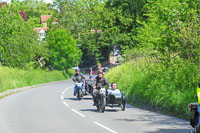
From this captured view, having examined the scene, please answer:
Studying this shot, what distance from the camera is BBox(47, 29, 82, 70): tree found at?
7088 centimetres

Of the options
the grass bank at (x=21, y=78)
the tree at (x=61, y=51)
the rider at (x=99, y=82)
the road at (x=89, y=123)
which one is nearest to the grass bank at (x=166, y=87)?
the road at (x=89, y=123)

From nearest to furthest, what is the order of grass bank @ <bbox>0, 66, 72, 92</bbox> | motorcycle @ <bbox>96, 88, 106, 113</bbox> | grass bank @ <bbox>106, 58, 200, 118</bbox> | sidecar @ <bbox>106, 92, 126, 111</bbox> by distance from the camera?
grass bank @ <bbox>106, 58, 200, 118</bbox> → motorcycle @ <bbox>96, 88, 106, 113</bbox> → sidecar @ <bbox>106, 92, 126, 111</bbox> → grass bank @ <bbox>0, 66, 72, 92</bbox>

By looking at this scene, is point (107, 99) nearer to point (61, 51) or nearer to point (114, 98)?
point (114, 98)

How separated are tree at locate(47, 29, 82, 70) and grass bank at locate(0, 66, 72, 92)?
5.06m

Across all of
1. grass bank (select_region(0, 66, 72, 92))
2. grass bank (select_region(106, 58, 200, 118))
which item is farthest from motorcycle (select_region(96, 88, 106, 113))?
grass bank (select_region(0, 66, 72, 92))

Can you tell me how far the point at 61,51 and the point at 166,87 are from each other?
55453mm

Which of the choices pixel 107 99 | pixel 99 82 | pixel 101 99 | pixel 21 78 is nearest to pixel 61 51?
pixel 21 78

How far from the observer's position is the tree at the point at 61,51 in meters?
70.9

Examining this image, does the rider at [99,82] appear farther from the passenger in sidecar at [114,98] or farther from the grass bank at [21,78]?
the grass bank at [21,78]

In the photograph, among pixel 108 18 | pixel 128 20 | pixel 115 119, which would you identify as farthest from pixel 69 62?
pixel 115 119

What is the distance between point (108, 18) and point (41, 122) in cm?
5393

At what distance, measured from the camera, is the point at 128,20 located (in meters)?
60.3

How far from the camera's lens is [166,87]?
17.0m

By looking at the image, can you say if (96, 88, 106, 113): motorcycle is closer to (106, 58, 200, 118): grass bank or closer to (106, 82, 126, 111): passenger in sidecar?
(106, 82, 126, 111): passenger in sidecar
